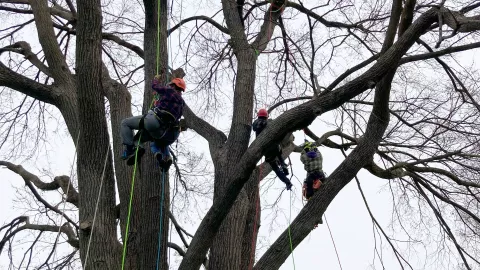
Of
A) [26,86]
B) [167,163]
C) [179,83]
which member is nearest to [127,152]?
[167,163]

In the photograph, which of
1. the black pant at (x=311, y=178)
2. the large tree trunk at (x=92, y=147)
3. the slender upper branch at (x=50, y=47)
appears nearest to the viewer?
the large tree trunk at (x=92, y=147)

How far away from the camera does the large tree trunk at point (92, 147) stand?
446 centimetres

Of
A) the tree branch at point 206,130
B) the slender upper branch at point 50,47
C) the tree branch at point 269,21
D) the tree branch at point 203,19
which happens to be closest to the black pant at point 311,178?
the tree branch at point 206,130

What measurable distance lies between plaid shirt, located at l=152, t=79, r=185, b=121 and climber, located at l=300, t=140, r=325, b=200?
8.45 ft

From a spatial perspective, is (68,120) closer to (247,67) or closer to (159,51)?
(159,51)

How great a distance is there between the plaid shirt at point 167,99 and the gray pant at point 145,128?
0.45ft

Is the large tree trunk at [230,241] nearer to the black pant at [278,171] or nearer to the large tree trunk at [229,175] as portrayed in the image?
the large tree trunk at [229,175]

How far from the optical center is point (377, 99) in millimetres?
4879

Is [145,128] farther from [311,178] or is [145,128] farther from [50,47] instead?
[311,178]

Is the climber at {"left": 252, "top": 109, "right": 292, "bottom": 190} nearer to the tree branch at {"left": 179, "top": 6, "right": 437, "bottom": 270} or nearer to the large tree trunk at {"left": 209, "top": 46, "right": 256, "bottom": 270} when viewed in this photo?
the large tree trunk at {"left": 209, "top": 46, "right": 256, "bottom": 270}

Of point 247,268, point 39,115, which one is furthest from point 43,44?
point 247,268

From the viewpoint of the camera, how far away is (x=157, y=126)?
15.9 ft

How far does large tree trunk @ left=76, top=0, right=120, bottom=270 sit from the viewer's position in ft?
14.6

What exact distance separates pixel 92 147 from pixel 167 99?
2.77ft
